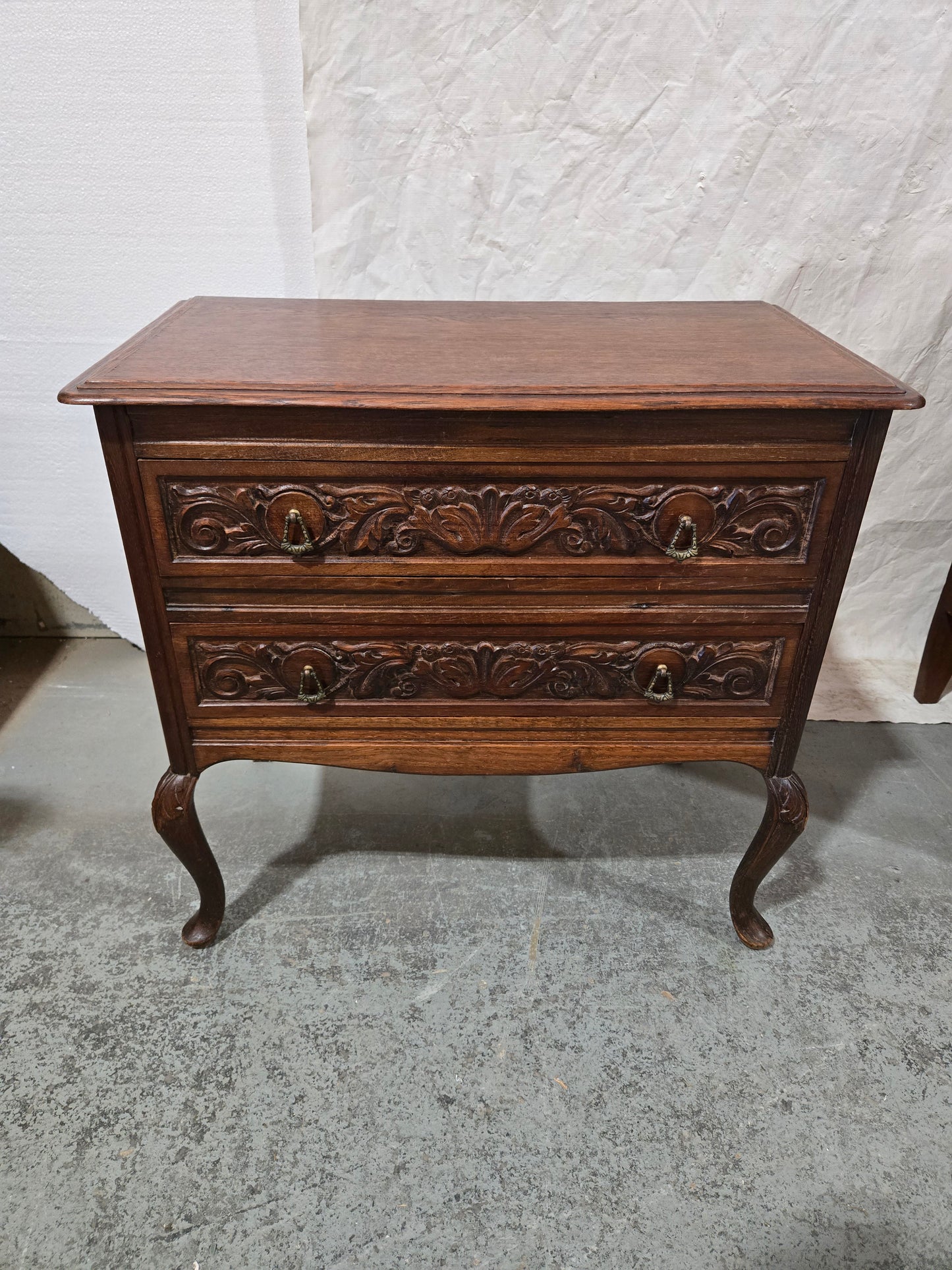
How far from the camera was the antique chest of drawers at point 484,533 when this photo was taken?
1110 mm

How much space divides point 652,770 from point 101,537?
5.19 ft

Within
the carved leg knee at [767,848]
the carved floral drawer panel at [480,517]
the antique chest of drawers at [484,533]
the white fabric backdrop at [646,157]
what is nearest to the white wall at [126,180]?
the white fabric backdrop at [646,157]

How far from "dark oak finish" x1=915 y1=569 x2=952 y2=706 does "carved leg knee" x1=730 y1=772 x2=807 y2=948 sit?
987mm

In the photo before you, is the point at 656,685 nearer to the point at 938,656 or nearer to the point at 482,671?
the point at 482,671

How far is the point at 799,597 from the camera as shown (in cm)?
126

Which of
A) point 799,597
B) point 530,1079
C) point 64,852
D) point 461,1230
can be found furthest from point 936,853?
point 64,852

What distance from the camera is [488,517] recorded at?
46.3 inches

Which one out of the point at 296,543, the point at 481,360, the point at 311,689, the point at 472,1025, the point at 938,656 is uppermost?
the point at 481,360

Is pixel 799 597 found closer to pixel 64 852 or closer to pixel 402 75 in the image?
pixel 402 75

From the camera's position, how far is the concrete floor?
3.93 ft

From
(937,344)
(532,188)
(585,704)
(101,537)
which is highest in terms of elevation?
(532,188)

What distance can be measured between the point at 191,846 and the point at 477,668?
24.6 inches

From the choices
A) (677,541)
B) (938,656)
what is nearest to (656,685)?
(677,541)

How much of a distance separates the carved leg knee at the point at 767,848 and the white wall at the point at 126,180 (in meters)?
1.48
